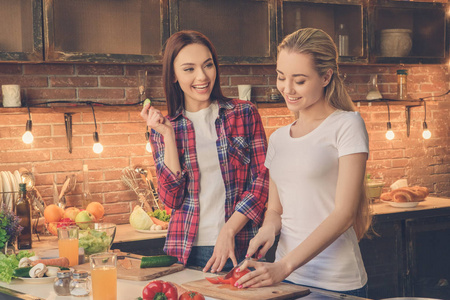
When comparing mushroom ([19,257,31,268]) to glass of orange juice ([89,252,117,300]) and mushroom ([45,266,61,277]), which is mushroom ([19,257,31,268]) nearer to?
mushroom ([45,266,61,277])

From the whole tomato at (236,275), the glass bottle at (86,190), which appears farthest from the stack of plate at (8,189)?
the whole tomato at (236,275)

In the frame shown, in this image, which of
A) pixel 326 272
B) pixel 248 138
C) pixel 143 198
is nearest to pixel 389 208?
pixel 143 198

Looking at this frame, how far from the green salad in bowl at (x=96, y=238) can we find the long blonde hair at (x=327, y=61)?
1.00m

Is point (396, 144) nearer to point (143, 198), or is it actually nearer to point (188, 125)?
point (143, 198)

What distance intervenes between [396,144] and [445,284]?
1077 mm

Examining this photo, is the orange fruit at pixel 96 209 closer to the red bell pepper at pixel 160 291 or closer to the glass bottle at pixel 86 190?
the glass bottle at pixel 86 190

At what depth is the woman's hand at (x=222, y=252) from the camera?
7.07 feet

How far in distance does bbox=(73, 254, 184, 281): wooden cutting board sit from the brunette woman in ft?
0.59

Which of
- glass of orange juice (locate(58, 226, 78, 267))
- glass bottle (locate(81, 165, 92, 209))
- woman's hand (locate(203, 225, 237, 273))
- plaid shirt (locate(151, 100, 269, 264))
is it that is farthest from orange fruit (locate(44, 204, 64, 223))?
woman's hand (locate(203, 225, 237, 273))

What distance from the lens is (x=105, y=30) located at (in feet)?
11.6

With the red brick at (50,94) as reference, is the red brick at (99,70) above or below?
above

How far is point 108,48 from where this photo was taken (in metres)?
3.54

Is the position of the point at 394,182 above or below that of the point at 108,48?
below

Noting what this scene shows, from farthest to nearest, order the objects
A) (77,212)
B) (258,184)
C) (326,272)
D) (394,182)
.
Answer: (394,182) < (77,212) < (258,184) < (326,272)
